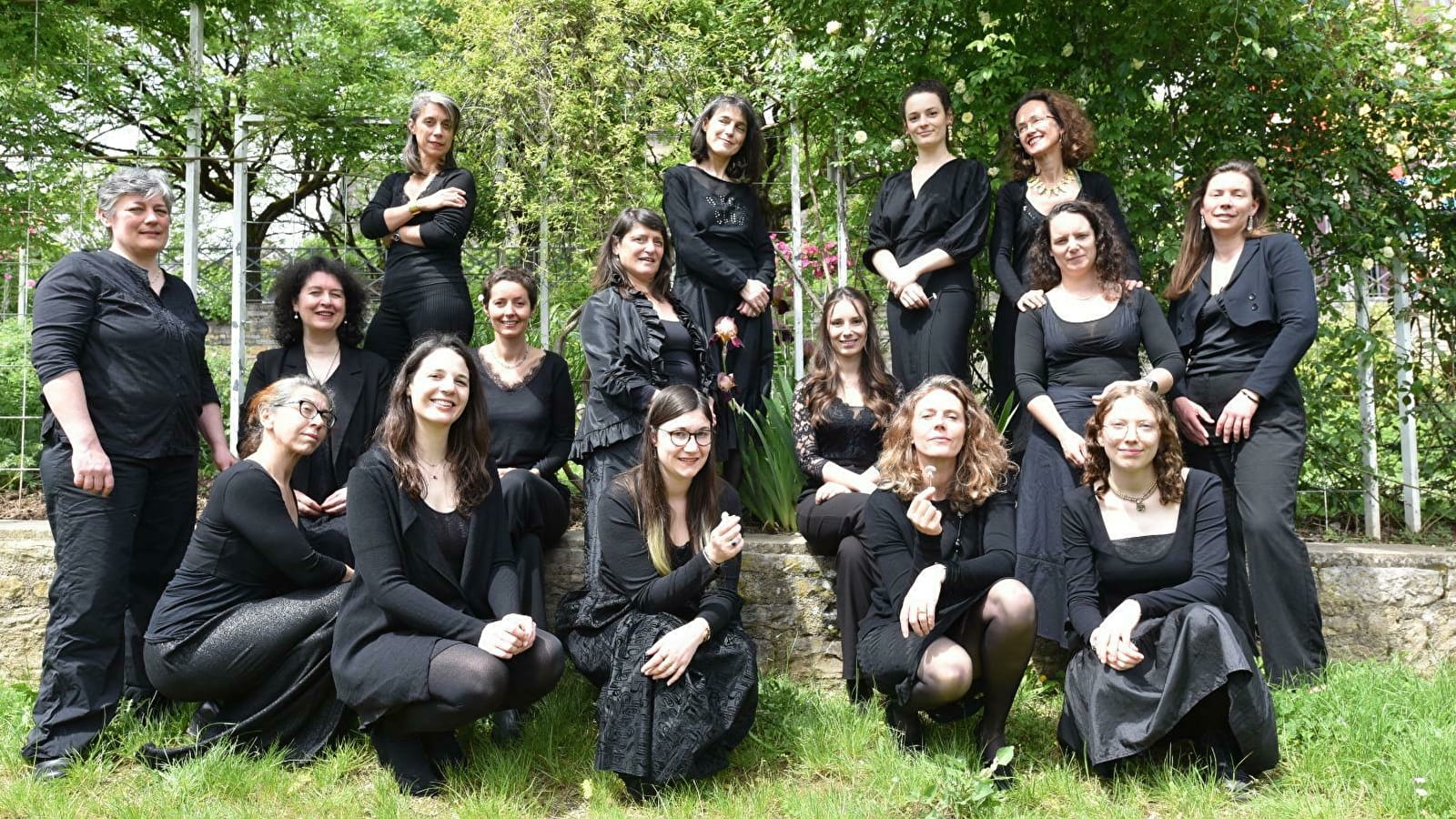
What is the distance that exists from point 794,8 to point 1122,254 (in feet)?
6.13

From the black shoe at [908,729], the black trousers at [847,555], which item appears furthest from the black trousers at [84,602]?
the black shoe at [908,729]

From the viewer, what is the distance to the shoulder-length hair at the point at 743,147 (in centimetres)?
411

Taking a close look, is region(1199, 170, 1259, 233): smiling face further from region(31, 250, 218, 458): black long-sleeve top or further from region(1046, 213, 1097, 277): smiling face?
region(31, 250, 218, 458): black long-sleeve top

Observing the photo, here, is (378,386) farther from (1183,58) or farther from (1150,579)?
(1183,58)

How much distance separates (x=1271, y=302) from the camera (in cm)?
357

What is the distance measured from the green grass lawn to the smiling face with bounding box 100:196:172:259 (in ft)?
4.78

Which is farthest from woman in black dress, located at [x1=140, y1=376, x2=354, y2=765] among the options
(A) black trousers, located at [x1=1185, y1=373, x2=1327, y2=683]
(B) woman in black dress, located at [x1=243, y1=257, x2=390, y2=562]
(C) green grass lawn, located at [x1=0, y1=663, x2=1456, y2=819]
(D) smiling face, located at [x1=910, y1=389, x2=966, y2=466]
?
(A) black trousers, located at [x1=1185, y1=373, x2=1327, y2=683]

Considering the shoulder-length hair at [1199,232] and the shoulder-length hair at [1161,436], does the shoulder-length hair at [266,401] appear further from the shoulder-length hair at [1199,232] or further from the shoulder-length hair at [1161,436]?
the shoulder-length hair at [1199,232]

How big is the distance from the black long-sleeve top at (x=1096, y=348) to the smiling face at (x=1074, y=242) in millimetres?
165

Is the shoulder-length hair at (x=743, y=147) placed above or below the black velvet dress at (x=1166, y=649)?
above

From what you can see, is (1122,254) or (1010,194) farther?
(1010,194)

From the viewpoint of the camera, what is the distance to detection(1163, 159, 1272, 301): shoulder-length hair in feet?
12.1

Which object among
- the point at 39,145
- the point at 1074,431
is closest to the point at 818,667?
the point at 1074,431

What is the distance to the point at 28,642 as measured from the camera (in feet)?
13.5
